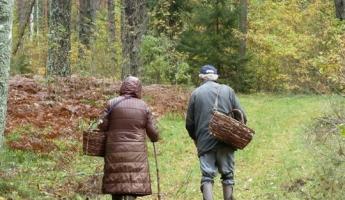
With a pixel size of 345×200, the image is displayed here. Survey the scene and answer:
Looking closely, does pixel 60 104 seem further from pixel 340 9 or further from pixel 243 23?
pixel 243 23

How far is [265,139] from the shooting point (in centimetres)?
1528

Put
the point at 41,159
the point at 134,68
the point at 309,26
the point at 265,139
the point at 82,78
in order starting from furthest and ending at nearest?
the point at 309,26
the point at 82,78
the point at 134,68
the point at 265,139
the point at 41,159

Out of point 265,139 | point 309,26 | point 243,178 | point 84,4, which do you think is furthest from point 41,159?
point 309,26

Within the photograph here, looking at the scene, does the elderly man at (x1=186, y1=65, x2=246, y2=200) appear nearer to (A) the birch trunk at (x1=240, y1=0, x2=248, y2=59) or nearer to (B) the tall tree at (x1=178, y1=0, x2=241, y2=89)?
(B) the tall tree at (x1=178, y1=0, x2=241, y2=89)

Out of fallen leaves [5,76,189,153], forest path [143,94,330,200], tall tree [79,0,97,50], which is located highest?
tall tree [79,0,97,50]

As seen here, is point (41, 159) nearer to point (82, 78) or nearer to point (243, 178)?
point (243, 178)

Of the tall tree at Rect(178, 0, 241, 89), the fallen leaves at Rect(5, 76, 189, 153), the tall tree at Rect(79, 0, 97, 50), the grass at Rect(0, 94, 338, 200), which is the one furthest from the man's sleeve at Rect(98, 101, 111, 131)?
the tall tree at Rect(178, 0, 241, 89)

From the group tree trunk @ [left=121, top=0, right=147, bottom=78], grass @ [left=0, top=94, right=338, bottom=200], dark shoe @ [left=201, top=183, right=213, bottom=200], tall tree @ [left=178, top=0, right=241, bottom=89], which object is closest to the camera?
dark shoe @ [left=201, top=183, right=213, bottom=200]

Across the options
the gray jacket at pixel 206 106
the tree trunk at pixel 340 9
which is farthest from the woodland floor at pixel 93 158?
the tree trunk at pixel 340 9

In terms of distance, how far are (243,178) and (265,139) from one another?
400 centimetres

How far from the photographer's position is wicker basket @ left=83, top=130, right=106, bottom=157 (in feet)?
25.4

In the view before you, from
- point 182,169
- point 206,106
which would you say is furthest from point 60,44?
point 206,106

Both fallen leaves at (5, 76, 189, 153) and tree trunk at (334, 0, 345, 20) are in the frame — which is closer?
fallen leaves at (5, 76, 189, 153)

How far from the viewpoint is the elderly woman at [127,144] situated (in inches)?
298
